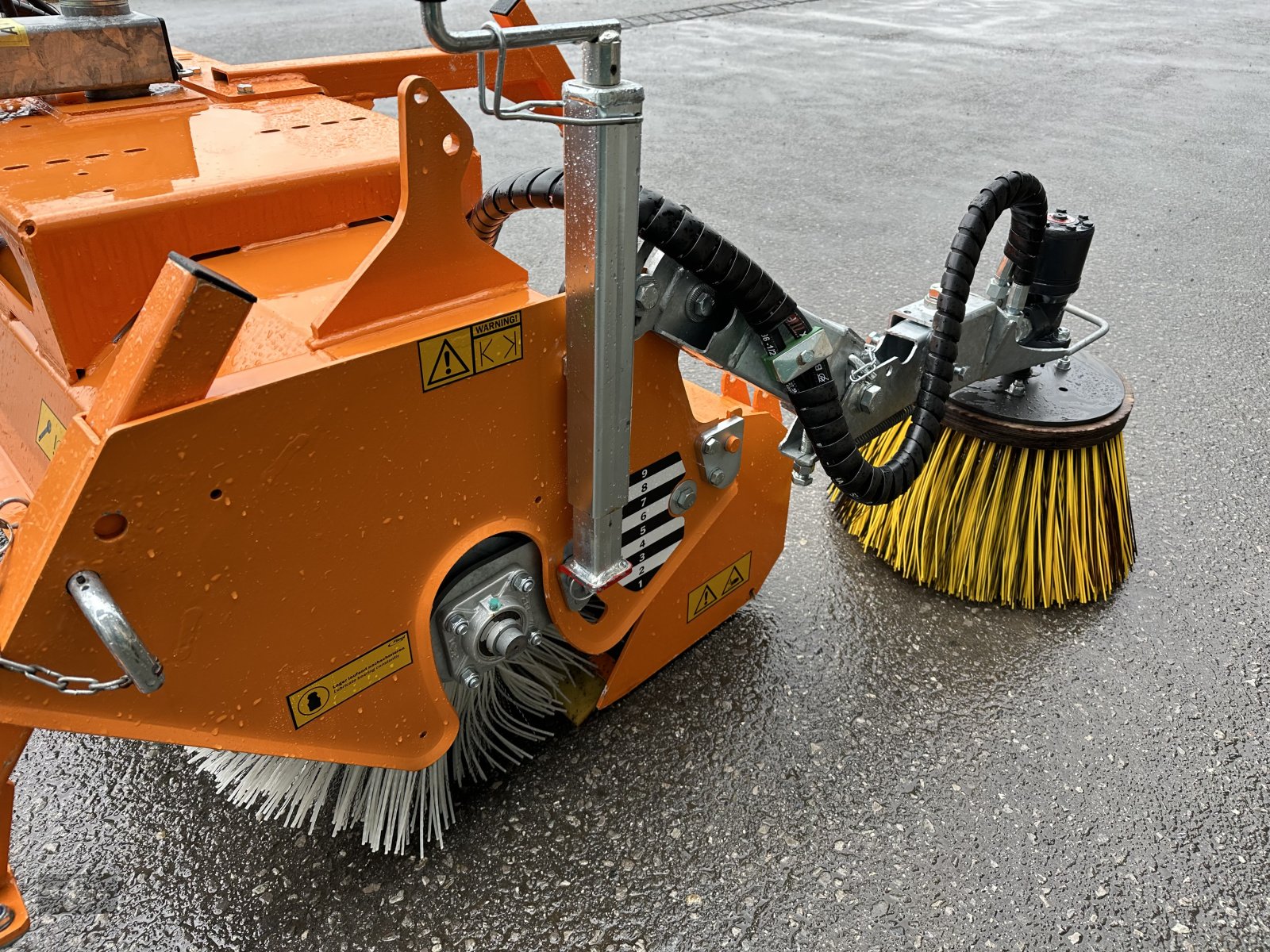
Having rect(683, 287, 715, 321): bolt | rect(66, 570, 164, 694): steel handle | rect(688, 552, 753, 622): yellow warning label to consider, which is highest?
rect(683, 287, 715, 321): bolt

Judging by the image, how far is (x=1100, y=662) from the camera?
176cm

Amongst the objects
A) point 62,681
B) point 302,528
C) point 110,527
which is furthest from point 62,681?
point 302,528

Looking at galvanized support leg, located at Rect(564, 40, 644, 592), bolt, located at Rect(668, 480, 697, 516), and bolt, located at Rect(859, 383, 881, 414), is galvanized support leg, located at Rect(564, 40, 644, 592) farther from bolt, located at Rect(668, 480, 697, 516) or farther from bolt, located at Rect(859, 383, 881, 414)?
bolt, located at Rect(859, 383, 881, 414)

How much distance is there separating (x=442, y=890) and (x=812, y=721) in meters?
0.66

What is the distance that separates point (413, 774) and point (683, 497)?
1.87 ft

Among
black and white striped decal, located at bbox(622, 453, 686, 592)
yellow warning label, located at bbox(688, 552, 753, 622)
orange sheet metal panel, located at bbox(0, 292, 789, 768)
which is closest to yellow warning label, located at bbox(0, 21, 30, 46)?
orange sheet metal panel, located at bbox(0, 292, 789, 768)

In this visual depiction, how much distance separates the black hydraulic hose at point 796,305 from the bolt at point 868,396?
6 centimetres

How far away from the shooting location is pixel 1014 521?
180cm

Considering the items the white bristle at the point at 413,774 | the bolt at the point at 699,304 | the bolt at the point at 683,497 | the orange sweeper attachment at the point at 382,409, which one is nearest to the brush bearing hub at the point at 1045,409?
the orange sweeper attachment at the point at 382,409

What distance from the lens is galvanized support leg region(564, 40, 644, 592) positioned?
0.96 meters

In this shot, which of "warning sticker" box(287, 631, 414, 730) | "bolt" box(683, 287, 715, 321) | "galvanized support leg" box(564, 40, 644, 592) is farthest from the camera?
"bolt" box(683, 287, 715, 321)

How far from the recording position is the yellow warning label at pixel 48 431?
117 cm

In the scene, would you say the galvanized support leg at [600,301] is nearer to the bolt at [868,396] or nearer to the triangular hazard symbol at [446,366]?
the triangular hazard symbol at [446,366]

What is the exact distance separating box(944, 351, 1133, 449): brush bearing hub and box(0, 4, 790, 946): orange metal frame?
0.64 meters
